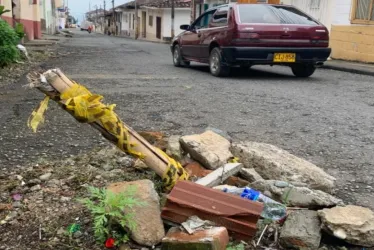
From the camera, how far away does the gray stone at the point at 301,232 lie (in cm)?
223

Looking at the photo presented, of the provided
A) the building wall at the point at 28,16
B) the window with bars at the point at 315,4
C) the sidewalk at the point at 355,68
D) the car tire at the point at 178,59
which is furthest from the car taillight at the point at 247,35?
the building wall at the point at 28,16

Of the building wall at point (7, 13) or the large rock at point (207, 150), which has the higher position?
the building wall at point (7, 13)

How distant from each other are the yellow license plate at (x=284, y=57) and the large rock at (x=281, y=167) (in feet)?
17.9

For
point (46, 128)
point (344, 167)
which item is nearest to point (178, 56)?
point (46, 128)

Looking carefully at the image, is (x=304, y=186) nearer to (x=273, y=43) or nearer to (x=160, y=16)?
(x=273, y=43)

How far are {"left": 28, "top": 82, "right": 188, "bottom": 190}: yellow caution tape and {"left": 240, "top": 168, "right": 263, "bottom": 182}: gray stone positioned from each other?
0.51 metres

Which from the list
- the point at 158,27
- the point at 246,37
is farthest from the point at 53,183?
the point at 158,27

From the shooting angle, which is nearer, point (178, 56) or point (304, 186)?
point (304, 186)

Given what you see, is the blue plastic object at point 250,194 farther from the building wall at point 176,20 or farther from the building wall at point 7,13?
the building wall at point 176,20

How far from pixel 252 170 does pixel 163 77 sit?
244 inches

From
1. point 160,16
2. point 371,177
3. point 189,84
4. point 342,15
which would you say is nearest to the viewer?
point 371,177

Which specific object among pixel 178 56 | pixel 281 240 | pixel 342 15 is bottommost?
pixel 281 240

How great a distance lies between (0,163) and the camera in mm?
3371

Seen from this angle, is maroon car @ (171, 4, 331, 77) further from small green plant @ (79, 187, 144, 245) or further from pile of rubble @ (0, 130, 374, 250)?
small green plant @ (79, 187, 144, 245)
